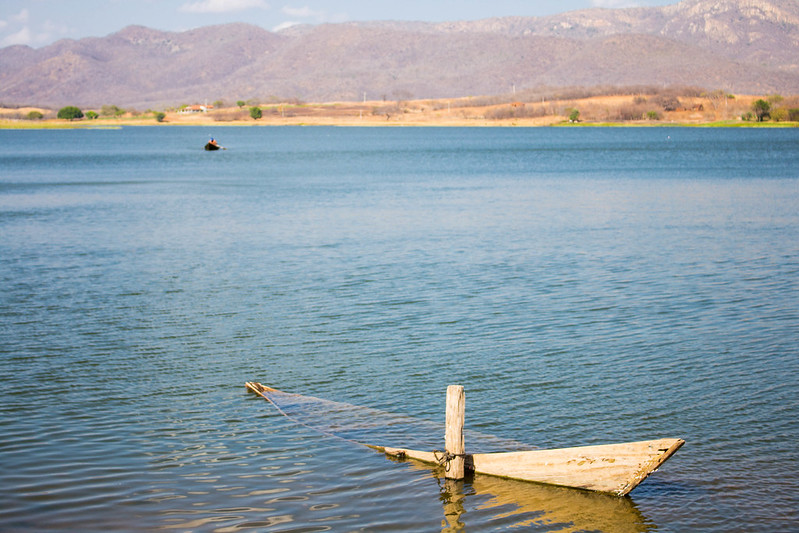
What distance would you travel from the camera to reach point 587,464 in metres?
10.4

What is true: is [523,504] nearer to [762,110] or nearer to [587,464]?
[587,464]

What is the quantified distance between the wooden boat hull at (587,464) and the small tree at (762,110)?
19584 centimetres

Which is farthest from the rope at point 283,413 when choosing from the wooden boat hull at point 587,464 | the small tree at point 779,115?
the small tree at point 779,115

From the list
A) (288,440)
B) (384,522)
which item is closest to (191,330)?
(288,440)

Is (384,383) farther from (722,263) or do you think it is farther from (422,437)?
(722,263)

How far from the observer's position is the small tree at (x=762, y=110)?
187 m

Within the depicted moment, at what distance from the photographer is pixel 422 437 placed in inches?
499

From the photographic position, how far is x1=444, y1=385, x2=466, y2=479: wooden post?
34.5ft

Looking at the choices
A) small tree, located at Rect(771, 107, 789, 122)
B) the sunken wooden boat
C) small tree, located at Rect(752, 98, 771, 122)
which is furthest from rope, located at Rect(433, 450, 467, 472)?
small tree, located at Rect(752, 98, 771, 122)

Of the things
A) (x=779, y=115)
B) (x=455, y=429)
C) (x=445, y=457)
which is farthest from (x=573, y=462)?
(x=779, y=115)

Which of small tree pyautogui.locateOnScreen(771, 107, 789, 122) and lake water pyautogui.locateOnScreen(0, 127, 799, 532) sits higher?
small tree pyautogui.locateOnScreen(771, 107, 789, 122)

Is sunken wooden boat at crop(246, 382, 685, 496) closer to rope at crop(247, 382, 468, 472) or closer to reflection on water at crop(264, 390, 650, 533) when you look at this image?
Answer: rope at crop(247, 382, 468, 472)

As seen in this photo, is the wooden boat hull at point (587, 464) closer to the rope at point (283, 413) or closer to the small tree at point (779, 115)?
the rope at point (283, 413)

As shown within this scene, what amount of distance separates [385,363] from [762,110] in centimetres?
19309
